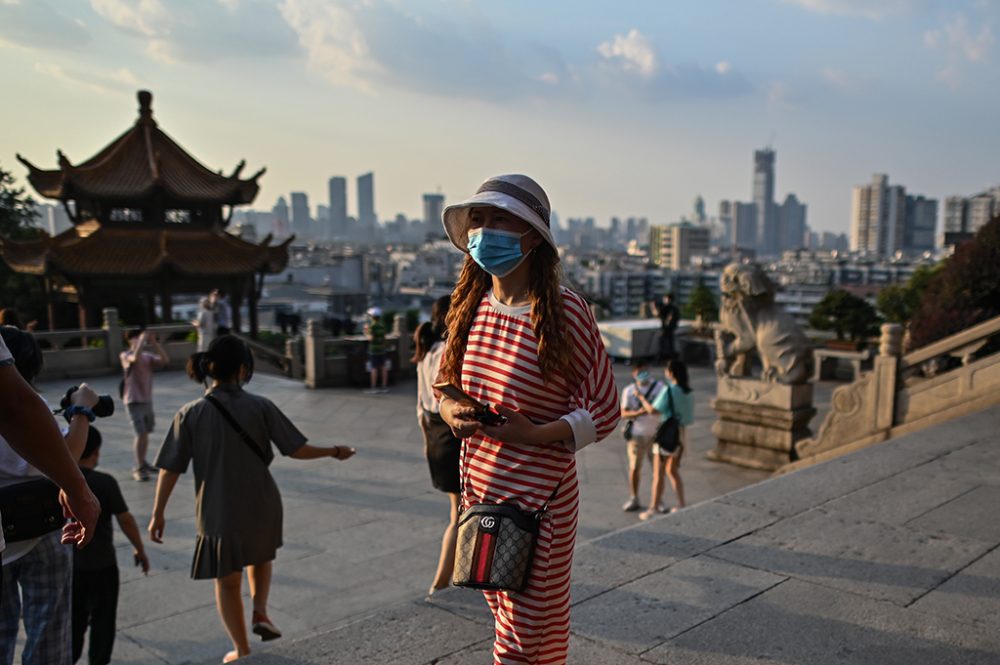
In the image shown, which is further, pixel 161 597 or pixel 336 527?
pixel 336 527

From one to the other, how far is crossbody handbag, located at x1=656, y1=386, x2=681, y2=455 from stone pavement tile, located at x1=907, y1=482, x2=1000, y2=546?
6.54 ft

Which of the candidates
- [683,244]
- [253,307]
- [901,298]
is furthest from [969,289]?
[683,244]

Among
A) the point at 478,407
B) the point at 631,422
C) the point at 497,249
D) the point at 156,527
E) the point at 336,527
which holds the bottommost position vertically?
the point at 336,527

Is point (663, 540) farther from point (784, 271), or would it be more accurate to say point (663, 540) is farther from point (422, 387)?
point (784, 271)

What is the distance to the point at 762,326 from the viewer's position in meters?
8.05

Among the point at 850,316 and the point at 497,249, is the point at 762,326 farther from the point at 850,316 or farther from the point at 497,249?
the point at 850,316

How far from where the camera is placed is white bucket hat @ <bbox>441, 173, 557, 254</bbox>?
199 centimetres

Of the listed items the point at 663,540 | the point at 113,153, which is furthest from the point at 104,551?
the point at 113,153

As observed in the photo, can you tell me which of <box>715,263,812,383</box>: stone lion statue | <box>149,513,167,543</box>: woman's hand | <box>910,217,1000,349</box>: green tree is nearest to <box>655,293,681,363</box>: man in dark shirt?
<box>910,217,1000,349</box>: green tree

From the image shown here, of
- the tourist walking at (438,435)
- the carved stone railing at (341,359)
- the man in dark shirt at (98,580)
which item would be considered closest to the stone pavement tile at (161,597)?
the man in dark shirt at (98,580)

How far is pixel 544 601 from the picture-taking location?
1988 mm

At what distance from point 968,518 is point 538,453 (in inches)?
141

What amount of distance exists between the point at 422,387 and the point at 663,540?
1583mm

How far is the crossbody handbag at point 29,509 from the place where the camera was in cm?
246
